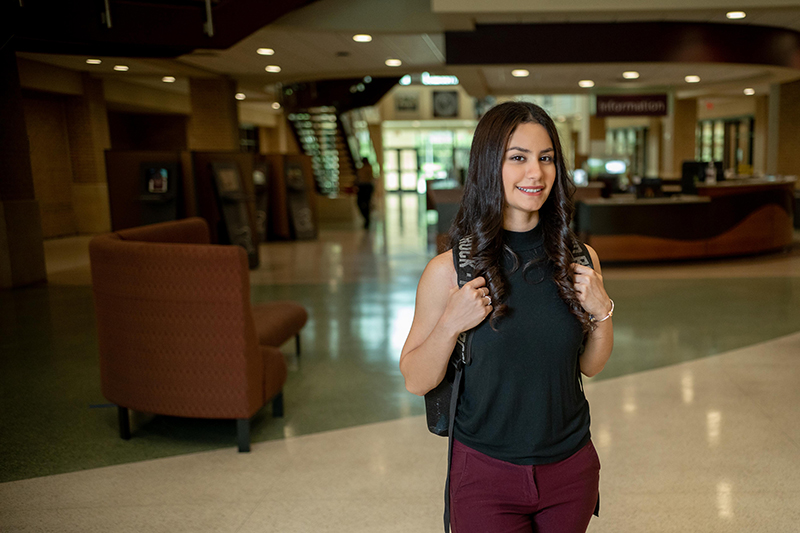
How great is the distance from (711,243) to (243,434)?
813 cm

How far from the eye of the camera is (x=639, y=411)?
380 centimetres

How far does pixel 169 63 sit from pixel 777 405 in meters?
10.3

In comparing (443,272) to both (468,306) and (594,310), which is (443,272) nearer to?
(468,306)

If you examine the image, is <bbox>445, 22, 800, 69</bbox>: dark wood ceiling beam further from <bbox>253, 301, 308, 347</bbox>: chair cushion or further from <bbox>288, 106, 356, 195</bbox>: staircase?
<bbox>288, 106, 356, 195</bbox>: staircase

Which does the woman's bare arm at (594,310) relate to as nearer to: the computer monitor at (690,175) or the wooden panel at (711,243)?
the wooden panel at (711,243)

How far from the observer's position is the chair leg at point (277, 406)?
3845 mm

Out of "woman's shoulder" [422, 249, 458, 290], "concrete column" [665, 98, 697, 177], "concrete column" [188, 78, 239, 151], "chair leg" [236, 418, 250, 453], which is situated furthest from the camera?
"concrete column" [665, 98, 697, 177]

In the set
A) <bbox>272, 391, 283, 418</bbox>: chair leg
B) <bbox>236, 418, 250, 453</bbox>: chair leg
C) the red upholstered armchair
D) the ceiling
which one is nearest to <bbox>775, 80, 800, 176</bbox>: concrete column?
the ceiling

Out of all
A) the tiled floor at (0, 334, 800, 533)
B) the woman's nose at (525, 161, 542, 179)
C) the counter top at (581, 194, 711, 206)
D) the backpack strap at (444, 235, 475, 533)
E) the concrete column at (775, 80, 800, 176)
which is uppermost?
the concrete column at (775, 80, 800, 176)

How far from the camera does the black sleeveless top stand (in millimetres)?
1372

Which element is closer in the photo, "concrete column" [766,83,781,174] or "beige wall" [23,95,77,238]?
"beige wall" [23,95,77,238]

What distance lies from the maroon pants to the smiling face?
0.56 metres

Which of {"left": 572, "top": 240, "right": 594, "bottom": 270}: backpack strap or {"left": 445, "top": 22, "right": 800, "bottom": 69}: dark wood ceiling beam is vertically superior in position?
{"left": 445, "top": 22, "right": 800, "bottom": 69}: dark wood ceiling beam

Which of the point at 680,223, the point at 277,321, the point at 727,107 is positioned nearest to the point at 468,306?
the point at 277,321
